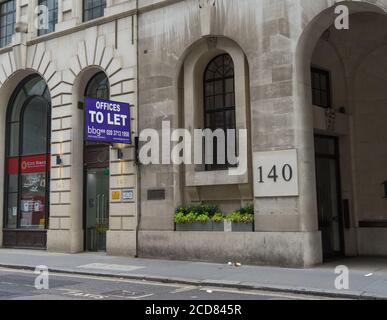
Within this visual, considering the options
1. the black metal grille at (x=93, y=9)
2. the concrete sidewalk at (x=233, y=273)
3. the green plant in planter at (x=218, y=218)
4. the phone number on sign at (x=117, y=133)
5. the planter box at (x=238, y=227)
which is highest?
the black metal grille at (x=93, y=9)

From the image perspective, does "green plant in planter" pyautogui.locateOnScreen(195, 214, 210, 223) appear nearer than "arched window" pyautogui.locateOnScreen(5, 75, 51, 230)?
Yes

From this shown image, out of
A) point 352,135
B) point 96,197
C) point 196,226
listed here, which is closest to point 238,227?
point 196,226

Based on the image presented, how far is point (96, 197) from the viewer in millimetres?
20391

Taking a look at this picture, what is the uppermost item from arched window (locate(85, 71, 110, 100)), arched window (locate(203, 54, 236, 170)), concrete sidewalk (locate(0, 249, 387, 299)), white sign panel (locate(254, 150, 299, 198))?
arched window (locate(85, 71, 110, 100))

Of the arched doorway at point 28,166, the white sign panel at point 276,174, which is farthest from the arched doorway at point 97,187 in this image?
the white sign panel at point 276,174

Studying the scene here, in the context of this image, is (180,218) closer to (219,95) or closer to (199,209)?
(199,209)

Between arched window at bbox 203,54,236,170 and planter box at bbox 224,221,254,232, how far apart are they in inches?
78.1

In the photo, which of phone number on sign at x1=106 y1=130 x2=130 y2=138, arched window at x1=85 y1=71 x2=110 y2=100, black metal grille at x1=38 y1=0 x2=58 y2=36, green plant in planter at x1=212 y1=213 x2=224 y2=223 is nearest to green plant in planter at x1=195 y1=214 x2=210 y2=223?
green plant in planter at x1=212 y1=213 x2=224 y2=223

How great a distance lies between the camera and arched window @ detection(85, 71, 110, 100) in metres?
20.5

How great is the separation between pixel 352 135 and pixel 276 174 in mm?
4359

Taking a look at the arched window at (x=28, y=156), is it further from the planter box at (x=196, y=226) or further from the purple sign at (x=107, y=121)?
the planter box at (x=196, y=226)

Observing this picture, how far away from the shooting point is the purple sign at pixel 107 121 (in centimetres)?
1683

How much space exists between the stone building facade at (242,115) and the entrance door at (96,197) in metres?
0.15

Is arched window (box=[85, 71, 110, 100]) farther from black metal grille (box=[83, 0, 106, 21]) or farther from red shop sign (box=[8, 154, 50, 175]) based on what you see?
red shop sign (box=[8, 154, 50, 175])
